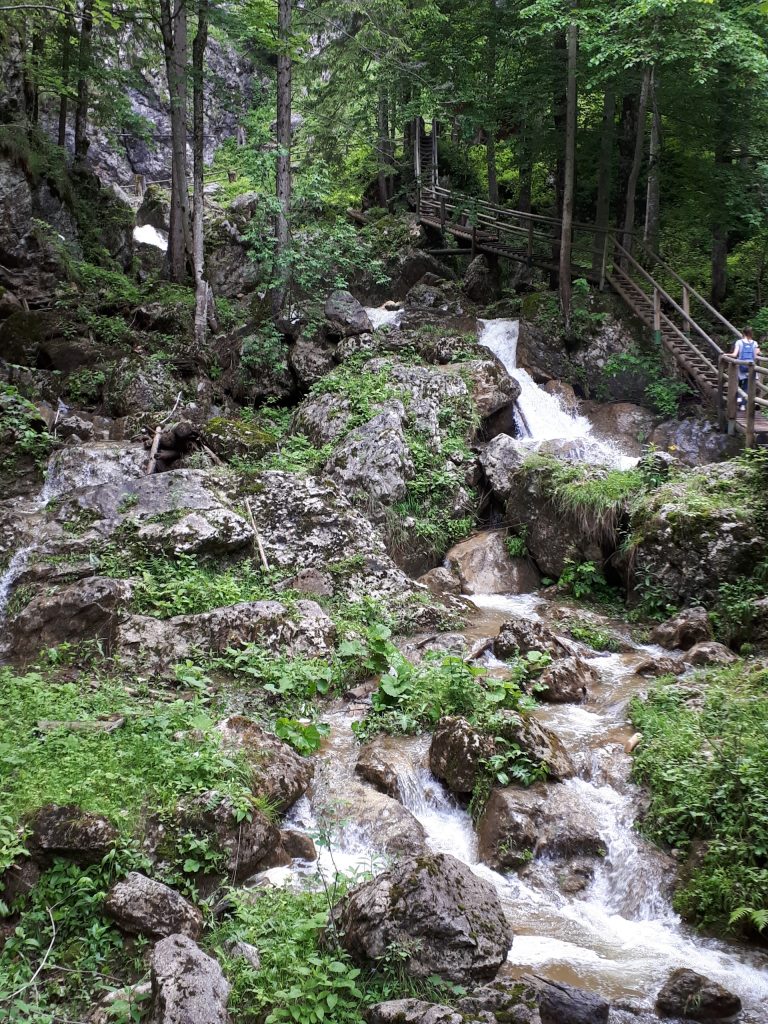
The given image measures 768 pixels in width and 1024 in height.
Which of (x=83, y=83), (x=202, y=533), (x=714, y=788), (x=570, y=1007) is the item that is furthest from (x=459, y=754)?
(x=83, y=83)

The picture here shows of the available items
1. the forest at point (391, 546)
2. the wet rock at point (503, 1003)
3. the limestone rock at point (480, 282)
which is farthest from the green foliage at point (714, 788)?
the limestone rock at point (480, 282)

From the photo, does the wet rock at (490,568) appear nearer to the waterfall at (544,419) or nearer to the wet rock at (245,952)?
the waterfall at (544,419)

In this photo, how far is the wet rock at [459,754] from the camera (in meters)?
6.38

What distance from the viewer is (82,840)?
4.75 metres

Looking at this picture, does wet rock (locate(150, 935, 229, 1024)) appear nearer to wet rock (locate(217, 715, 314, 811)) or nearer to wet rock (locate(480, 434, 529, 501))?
wet rock (locate(217, 715, 314, 811))

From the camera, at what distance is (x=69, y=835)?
475cm

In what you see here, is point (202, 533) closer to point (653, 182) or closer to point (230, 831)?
point (230, 831)

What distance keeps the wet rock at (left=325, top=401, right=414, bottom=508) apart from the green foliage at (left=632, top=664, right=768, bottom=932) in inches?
253

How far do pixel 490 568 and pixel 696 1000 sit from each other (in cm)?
834

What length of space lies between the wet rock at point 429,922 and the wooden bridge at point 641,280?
409 inches

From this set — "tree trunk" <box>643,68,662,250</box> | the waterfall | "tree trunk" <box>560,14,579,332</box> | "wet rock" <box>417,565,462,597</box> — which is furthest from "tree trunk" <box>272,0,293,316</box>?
"tree trunk" <box>643,68,662,250</box>

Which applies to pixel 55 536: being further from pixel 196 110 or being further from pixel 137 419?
pixel 196 110

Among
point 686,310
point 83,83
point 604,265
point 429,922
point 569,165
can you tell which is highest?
point 83,83

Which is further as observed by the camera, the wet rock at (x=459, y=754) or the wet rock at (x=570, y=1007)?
the wet rock at (x=459, y=754)
